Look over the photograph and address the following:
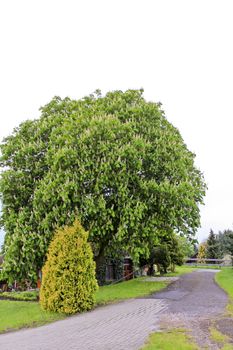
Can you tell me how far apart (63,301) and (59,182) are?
4631 mm

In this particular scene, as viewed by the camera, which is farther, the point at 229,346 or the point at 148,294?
the point at 148,294

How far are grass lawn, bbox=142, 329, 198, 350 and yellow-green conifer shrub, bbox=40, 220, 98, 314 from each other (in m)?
4.82

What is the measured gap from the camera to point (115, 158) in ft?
51.9

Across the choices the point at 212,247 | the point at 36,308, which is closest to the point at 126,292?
the point at 36,308

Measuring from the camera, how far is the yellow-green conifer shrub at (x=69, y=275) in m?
13.2

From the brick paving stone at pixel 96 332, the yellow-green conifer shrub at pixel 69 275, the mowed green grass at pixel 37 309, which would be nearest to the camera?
the brick paving stone at pixel 96 332

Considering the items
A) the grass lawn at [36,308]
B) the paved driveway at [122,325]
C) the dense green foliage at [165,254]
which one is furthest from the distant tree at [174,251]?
the paved driveway at [122,325]

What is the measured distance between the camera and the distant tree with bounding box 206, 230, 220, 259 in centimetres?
4644

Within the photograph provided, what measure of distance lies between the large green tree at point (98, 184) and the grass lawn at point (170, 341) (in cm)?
664

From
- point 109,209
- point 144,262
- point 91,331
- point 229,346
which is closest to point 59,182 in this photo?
point 109,209

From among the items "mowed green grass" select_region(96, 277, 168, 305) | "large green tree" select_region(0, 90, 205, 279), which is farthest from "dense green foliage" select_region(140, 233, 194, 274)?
"large green tree" select_region(0, 90, 205, 279)

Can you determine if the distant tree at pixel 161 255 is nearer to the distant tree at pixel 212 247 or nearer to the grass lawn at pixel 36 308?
the grass lawn at pixel 36 308

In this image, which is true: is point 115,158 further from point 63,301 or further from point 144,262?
point 144,262

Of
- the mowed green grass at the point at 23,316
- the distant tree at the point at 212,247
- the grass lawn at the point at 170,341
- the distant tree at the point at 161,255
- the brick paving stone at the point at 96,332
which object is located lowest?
the grass lawn at the point at 170,341
